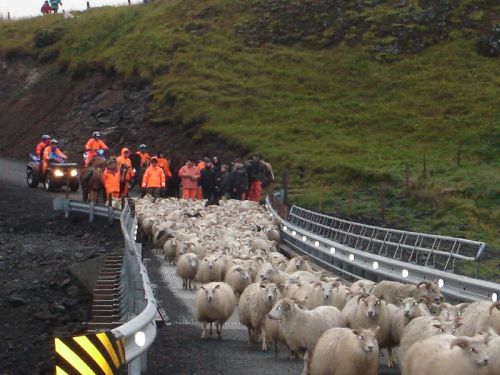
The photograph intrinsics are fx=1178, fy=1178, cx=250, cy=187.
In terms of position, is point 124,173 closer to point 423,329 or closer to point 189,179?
point 189,179

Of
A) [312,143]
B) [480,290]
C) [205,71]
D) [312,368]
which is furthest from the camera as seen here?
[205,71]

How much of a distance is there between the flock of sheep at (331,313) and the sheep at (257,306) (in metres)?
0.01

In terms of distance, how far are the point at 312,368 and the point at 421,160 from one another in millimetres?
34986

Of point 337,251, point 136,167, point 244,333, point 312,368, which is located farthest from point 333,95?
point 312,368

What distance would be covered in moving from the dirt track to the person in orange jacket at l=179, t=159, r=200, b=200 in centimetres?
414

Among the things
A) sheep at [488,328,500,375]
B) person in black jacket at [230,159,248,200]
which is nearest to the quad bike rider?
person in black jacket at [230,159,248,200]

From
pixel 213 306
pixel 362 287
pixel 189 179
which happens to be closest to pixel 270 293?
pixel 213 306

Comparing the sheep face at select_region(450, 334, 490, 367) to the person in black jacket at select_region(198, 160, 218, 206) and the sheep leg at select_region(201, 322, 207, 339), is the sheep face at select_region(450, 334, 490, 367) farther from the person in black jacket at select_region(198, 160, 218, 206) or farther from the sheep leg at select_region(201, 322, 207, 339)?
the person in black jacket at select_region(198, 160, 218, 206)

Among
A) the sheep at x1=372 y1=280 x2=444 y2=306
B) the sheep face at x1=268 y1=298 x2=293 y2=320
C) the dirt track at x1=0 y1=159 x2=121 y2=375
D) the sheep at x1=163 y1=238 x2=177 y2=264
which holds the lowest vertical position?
the dirt track at x1=0 y1=159 x2=121 y2=375

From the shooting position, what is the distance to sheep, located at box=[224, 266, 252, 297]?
62.1ft

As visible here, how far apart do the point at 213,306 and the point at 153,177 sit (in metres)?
20.3

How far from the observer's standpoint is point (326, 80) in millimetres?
62375

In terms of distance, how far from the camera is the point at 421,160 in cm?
4650

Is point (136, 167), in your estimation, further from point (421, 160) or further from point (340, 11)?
point (340, 11)
